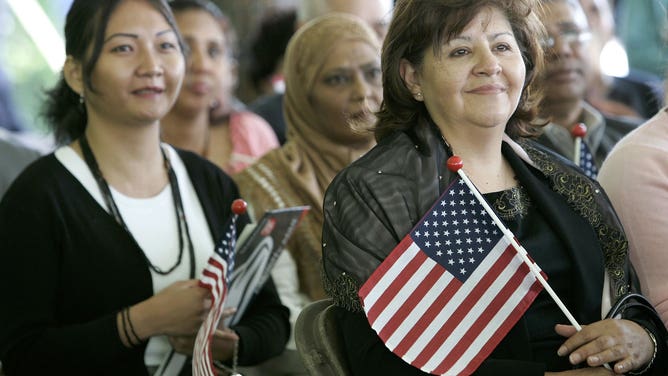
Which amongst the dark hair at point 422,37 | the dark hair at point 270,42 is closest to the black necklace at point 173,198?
the dark hair at point 422,37

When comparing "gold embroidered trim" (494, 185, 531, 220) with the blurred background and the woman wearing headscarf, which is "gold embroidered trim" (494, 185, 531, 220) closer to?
the woman wearing headscarf

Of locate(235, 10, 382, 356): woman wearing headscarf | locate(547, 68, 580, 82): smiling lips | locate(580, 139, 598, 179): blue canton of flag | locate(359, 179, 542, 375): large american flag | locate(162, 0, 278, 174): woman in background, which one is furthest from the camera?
locate(162, 0, 278, 174): woman in background

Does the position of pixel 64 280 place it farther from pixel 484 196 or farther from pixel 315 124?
pixel 315 124

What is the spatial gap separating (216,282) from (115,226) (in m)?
0.36

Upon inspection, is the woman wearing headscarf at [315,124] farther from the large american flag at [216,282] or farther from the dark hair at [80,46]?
the large american flag at [216,282]

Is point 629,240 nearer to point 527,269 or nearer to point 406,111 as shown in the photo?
point 527,269

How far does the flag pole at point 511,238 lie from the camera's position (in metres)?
2.50

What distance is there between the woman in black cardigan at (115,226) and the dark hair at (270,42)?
10.5 ft

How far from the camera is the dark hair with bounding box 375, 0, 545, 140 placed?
8.51 ft

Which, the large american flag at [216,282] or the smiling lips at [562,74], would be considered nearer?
the large american flag at [216,282]

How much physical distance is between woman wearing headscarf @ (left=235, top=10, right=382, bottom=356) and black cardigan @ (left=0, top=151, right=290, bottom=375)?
768mm

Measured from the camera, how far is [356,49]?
3.98 m

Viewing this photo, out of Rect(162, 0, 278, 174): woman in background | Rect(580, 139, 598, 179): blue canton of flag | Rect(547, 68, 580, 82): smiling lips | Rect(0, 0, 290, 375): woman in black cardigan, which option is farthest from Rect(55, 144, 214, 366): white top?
Rect(547, 68, 580, 82): smiling lips

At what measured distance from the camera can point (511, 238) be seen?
2516 mm
